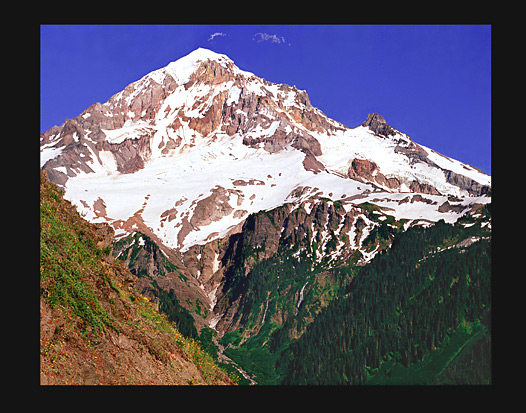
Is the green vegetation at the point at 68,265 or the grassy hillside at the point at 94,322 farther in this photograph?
the green vegetation at the point at 68,265

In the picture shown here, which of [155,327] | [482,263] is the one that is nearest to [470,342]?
[482,263]

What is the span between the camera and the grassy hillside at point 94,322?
32594 millimetres

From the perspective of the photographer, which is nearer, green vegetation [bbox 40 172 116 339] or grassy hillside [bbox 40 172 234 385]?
grassy hillside [bbox 40 172 234 385]

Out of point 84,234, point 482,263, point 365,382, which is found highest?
point 482,263

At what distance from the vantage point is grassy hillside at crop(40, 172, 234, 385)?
32.6 metres

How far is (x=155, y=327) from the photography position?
42.3 metres

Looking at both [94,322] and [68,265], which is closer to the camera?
[94,322]

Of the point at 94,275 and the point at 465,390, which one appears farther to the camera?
the point at 94,275

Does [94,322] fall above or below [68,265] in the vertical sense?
below

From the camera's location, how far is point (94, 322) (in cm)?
3500

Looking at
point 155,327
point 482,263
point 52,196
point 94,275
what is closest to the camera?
point 94,275

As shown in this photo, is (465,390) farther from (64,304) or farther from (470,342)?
(470,342)
